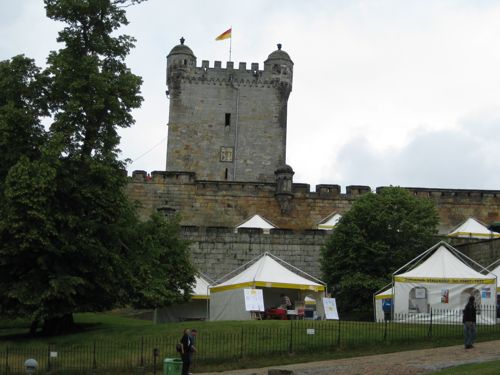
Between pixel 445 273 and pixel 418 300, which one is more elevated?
pixel 445 273

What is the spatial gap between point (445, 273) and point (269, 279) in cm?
560

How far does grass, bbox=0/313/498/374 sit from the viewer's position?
21.3m

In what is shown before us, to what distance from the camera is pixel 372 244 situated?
3434cm

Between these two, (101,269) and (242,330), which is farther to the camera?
(101,269)

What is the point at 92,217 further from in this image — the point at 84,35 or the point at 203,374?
the point at 203,374

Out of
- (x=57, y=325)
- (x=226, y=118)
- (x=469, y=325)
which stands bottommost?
(x=57, y=325)

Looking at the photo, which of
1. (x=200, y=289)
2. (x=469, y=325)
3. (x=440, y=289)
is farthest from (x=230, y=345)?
(x=200, y=289)

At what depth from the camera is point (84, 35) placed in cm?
2839

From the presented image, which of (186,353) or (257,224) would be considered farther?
(257,224)

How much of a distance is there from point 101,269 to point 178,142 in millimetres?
28320

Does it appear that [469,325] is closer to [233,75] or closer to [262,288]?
[262,288]

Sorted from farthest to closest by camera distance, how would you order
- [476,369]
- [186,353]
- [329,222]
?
[329,222], [186,353], [476,369]

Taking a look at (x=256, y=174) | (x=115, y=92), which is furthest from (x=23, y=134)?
(x=256, y=174)

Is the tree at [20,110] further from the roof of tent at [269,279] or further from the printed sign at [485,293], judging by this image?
the printed sign at [485,293]
